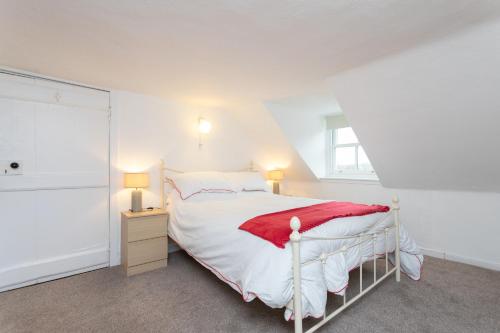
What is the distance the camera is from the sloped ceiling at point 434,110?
196 centimetres

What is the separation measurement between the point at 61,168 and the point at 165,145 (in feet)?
3.89

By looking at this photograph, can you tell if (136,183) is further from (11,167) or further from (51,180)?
(11,167)

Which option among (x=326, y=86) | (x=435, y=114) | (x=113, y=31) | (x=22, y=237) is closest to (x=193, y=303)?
(x=22, y=237)

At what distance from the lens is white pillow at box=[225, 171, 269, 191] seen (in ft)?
11.8

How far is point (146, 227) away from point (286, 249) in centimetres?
185

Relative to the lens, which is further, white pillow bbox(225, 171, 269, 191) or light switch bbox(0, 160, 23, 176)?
white pillow bbox(225, 171, 269, 191)

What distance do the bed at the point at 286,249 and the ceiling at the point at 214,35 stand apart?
133cm

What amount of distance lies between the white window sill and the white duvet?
1.23 metres

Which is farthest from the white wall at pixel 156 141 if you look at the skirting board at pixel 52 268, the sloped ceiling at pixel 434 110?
the sloped ceiling at pixel 434 110

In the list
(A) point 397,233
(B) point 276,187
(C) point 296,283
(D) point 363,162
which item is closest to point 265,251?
(C) point 296,283

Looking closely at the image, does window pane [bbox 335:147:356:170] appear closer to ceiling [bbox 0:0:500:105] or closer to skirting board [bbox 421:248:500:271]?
skirting board [bbox 421:248:500:271]

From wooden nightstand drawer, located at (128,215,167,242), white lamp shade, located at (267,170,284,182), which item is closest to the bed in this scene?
wooden nightstand drawer, located at (128,215,167,242)

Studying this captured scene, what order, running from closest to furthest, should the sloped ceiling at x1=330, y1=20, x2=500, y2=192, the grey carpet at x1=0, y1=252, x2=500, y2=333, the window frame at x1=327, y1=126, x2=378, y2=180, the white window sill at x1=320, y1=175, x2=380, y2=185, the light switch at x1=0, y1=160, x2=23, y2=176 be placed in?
the grey carpet at x1=0, y1=252, x2=500, y2=333, the sloped ceiling at x1=330, y1=20, x2=500, y2=192, the light switch at x1=0, y1=160, x2=23, y2=176, the white window sill at x1=320, y1=175, x2=380, y2=185, the window frame at x1=327, y1=126, x2=378, y2=180

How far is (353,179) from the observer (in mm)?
3906
